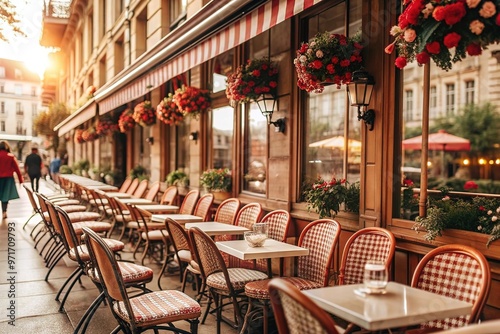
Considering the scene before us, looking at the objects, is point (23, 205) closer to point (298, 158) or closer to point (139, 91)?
point (139, 91)

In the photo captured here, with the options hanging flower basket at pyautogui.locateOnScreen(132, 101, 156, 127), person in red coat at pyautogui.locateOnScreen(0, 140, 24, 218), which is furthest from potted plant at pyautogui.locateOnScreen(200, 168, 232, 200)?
person in red coat at pyautogui.locateOnScreen(0, 140, 24, 218)

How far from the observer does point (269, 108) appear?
6910 millimetres

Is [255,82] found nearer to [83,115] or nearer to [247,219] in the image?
[247,219]

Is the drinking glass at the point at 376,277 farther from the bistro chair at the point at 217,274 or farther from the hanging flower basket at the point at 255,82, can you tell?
the hanging flower basket at the point at 255,82

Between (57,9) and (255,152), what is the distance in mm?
23737

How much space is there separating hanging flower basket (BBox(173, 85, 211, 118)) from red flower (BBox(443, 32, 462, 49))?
6302mm

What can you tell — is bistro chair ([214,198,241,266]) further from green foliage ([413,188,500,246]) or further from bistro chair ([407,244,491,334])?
bistro chair ([407,244,491,334])

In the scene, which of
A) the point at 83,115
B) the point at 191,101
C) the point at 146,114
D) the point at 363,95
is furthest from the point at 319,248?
the point at 83,115

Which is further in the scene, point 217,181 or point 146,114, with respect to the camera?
point 146,114

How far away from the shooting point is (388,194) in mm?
4906

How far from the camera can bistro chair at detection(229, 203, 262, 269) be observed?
20.7ft

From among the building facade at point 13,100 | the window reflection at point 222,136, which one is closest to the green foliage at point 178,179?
the window reflection at point 222,136

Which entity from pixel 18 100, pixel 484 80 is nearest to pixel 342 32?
pixel 18 100

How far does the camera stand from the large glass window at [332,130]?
586 centimetres
